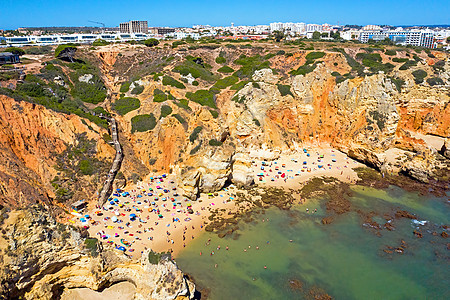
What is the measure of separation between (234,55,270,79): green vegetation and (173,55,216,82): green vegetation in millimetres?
5722

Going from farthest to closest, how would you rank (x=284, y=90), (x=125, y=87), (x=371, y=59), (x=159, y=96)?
(x=371, y=59), (x=125, y=87), (x=284, y=90), (x=159, y=96)

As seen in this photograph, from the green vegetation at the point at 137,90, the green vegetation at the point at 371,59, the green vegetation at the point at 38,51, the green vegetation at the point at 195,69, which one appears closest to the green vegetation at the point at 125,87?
the green vegetation at the point at 137,90

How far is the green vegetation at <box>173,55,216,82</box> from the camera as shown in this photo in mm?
52656

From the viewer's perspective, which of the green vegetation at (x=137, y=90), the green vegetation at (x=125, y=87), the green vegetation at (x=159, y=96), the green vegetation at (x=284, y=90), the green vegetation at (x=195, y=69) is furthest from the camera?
the green vegetation at (x=195, y=69)

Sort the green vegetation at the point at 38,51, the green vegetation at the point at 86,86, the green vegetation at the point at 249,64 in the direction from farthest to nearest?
the green vegetation at the point at 38,51 < the green vegetation at the point at 249,64 < the green vegetation at the point at 86,86

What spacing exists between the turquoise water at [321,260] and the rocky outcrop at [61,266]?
5465 millimetres

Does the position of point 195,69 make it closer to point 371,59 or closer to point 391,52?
point 371,59

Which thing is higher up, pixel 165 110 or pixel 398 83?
pixel 398 83

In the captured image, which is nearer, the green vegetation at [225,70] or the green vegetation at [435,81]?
the green vegetation at [435,81]

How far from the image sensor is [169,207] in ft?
100

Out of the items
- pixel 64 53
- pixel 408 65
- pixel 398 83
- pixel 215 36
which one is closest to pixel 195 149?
pixel 398 83

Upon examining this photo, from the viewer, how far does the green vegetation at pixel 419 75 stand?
47259 millimetres

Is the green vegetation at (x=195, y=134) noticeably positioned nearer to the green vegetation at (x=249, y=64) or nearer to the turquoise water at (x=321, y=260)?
the turquoise water at (x=321, y=260)

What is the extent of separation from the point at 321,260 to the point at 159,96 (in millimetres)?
31254
